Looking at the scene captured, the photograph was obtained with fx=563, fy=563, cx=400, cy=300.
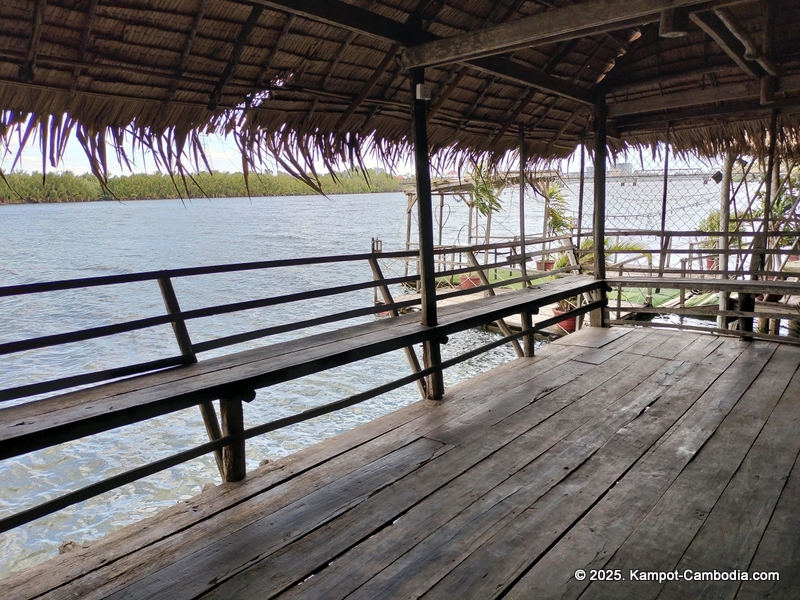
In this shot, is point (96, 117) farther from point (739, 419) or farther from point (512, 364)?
point (739, 419)

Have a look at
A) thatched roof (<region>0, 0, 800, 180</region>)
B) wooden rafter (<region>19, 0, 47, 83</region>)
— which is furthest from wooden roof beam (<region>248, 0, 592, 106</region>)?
wooden rafter (<region>19, 0, 47, 83</region>)

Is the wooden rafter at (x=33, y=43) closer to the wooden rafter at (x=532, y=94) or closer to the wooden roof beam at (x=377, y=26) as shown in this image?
the wooden roof beam at (x=377, y=26)

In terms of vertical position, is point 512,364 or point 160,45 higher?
point 160,45

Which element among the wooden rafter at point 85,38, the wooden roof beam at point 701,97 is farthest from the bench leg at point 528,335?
the wooden rafter at point 85,38

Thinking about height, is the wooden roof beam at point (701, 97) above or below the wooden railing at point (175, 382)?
above

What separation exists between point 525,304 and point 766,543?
2353 mm

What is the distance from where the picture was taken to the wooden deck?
1655 millimetres

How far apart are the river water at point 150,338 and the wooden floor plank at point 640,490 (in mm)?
2249

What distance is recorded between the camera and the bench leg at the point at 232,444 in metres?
2.33

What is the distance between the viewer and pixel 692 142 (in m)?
5.75

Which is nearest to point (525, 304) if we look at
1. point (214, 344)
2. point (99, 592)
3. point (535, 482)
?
point (535, 482)

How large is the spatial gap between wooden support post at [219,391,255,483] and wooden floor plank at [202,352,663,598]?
23.2 inches

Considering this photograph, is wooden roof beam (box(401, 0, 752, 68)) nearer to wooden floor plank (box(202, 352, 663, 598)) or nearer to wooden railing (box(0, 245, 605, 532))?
wooden railing (box(0, 245, 605, 532))

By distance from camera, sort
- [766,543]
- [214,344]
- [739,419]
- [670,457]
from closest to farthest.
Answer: [766,543] < [670,457] < [214,344] < [739,419]
